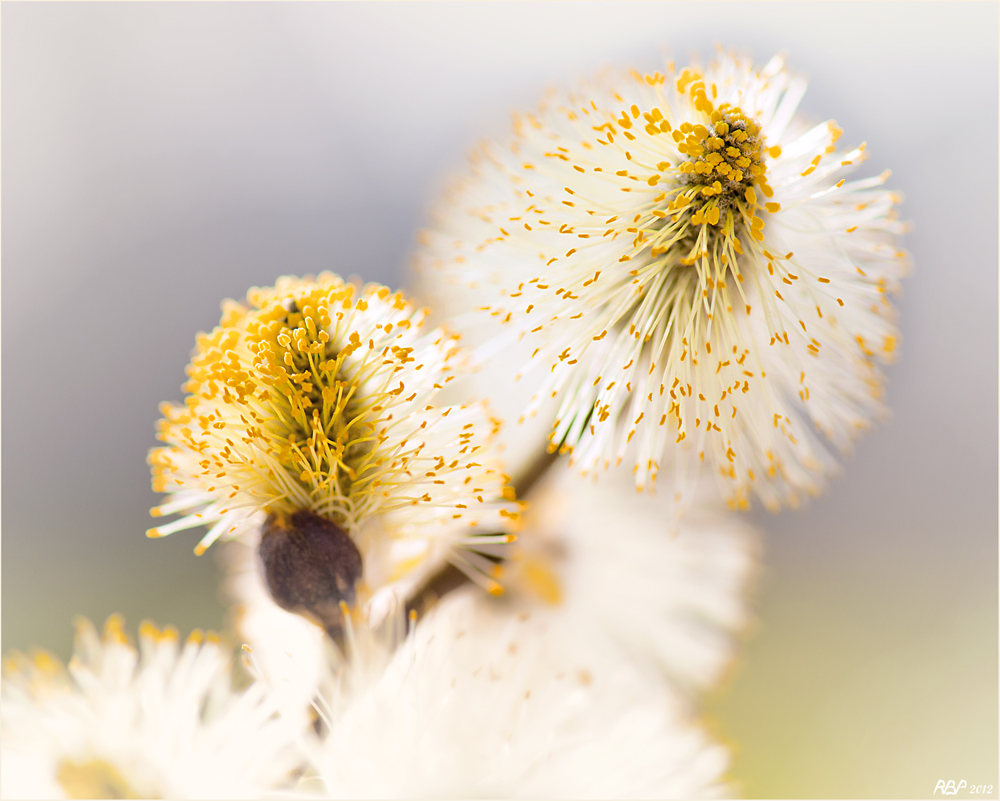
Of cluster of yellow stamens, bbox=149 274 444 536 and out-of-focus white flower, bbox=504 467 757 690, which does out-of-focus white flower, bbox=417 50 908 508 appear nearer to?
cluster of yellow stamens, bbox=149 274 444 536

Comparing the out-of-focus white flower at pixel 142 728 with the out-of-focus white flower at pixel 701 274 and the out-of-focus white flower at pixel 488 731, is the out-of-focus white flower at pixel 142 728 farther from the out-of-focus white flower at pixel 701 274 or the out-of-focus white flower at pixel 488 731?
the out-of-focus white flower at pixel 701 274

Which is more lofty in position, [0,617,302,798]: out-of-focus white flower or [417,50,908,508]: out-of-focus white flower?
[417,50,908,508]: out-of-focus white flower

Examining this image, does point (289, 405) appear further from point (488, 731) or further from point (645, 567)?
point (645, 567)

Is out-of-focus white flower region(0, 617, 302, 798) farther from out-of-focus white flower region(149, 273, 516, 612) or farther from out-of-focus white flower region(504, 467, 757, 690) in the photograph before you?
out-of-focus white flower region(504, 467, 757, 690)

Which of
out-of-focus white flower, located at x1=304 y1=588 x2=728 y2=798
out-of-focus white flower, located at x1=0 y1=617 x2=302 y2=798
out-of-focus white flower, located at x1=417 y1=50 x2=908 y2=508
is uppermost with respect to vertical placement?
out-of-focus white flower, located at x1=417 y1=50 x2=908 y2=508

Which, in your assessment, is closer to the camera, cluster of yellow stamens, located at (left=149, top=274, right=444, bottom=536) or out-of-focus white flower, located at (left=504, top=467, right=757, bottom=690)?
cluster of yellow stamens, located at (left=149, top=274, right=444, bottom=536)

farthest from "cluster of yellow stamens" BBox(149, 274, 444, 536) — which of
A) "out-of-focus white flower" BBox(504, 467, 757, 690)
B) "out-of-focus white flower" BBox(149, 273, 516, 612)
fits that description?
"out-of-focus white flower" BBox(504, 467, 757, 690)

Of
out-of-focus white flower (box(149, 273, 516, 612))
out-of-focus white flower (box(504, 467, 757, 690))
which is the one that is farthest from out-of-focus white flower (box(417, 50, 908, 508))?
out-of-focus white flower (box(504, 467, 757, 690))
